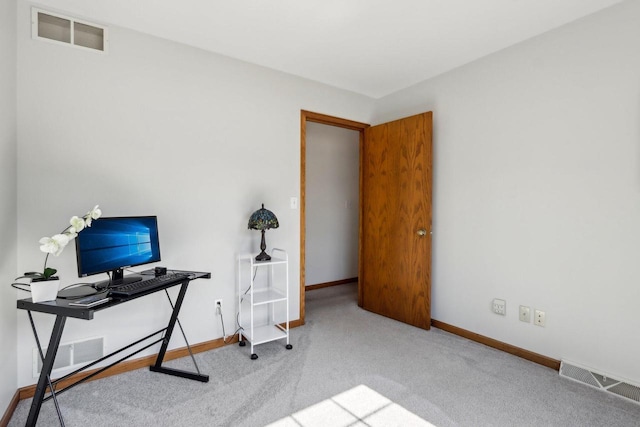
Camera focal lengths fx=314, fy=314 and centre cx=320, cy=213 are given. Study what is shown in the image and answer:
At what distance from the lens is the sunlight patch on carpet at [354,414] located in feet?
5.62

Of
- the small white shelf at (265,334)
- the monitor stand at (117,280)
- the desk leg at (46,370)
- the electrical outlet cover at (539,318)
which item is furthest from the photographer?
the small white shelf at (265,334)

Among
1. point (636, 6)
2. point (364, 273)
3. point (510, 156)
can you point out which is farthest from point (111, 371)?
point (636, 6)

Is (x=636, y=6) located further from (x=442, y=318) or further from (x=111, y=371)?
(x=111, y=371)

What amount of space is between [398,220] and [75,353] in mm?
2839

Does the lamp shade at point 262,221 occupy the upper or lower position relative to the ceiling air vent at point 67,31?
lower

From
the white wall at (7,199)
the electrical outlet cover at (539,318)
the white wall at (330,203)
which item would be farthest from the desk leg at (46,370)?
the white wall at (330,203)

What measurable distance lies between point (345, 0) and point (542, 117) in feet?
5.50

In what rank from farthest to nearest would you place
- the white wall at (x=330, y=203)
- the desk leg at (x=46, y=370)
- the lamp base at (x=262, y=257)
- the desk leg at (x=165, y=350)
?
the white wall at (x=330, y=203)
the lamp base at (x=262, y=257)
the desk leg at (x=165, y=350)
the desk leg at (x=46, y=370)

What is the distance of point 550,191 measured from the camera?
2326 millimetres

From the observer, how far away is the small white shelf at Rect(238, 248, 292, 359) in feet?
8.50

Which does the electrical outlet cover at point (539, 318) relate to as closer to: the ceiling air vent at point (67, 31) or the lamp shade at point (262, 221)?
the lamp shade at point (262, 221)

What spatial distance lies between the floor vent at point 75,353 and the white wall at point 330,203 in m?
2.70

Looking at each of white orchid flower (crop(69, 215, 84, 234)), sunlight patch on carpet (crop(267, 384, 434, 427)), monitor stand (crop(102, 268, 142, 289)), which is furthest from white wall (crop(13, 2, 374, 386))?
sunlight patch on carpet (crop(267, 384, 434, 427))

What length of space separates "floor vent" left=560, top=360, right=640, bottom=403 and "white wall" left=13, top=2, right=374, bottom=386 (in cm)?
220
